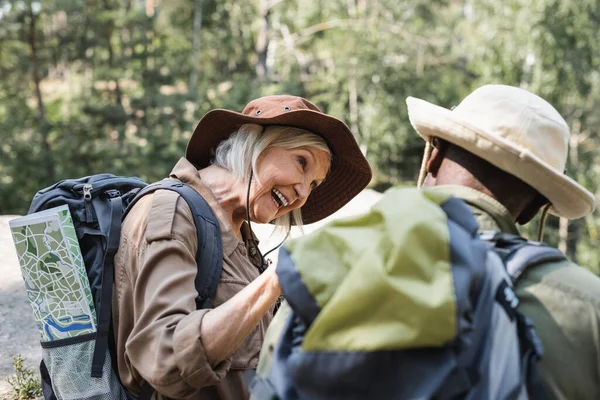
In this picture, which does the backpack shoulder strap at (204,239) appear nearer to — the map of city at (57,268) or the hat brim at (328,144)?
the map of city at (57,268)

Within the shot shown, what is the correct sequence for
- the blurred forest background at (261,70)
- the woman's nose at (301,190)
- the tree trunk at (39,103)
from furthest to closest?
the blurred forest background at (261,70) < the tree trunk at (39,103) < the woman's nose at (301,190)

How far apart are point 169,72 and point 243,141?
19.0m

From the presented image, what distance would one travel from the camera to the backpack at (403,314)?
111 cm

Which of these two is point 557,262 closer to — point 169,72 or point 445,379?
point 445,379

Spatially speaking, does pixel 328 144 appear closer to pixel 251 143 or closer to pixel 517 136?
pixel 251 143

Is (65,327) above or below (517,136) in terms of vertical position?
below

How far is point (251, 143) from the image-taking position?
247cm

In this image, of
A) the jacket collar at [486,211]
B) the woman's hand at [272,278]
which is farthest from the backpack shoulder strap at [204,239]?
the jacket collar at [486,211]

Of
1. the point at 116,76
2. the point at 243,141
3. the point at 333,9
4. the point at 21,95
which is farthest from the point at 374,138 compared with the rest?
the point at 243,141

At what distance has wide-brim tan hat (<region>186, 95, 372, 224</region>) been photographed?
2.44 m

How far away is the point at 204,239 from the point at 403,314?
1165mm

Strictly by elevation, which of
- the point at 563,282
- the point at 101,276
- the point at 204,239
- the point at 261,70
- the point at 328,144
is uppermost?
the point at 563,282

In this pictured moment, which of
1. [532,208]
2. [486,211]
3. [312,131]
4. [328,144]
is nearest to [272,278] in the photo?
[486,211]

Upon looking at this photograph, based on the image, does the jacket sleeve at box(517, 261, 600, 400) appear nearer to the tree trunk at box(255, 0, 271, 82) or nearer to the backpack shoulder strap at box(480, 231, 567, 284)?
the backpack shoulder strap at box(480, 231, 567, 284)
